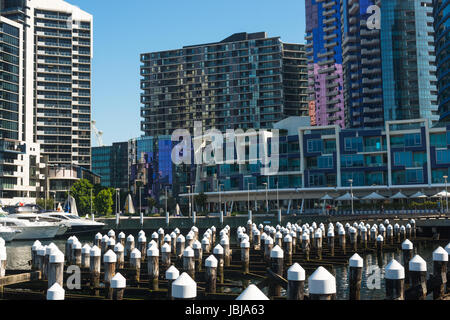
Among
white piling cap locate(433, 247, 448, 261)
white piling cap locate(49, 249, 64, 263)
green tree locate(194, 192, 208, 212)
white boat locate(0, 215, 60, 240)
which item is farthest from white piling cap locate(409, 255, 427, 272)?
green tree locate(194, 192, 208, 212)

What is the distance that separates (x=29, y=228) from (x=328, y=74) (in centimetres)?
13706

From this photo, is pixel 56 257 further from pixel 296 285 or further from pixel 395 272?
pixel 395 272

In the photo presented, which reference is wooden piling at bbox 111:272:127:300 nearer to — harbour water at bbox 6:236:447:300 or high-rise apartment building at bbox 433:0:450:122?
harbour water at bbox 6:236:447:300

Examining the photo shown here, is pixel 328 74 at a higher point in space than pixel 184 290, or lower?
higher

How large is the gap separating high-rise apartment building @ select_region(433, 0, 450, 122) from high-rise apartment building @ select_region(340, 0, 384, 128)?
75.9 feet

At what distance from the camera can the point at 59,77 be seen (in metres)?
170

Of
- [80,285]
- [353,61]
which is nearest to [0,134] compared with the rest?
[353,61]

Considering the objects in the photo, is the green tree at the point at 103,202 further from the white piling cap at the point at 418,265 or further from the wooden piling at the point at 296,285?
the wooden piling at the point at 296,285

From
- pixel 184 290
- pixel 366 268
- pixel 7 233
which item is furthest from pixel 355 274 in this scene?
pixel 7 233

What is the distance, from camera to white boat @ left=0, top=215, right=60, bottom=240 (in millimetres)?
79312

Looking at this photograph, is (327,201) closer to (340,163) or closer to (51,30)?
(340,163)

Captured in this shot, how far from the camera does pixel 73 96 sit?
17450 cm

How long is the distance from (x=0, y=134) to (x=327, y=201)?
278 feet

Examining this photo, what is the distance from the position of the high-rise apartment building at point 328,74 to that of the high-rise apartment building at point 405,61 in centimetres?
2980
